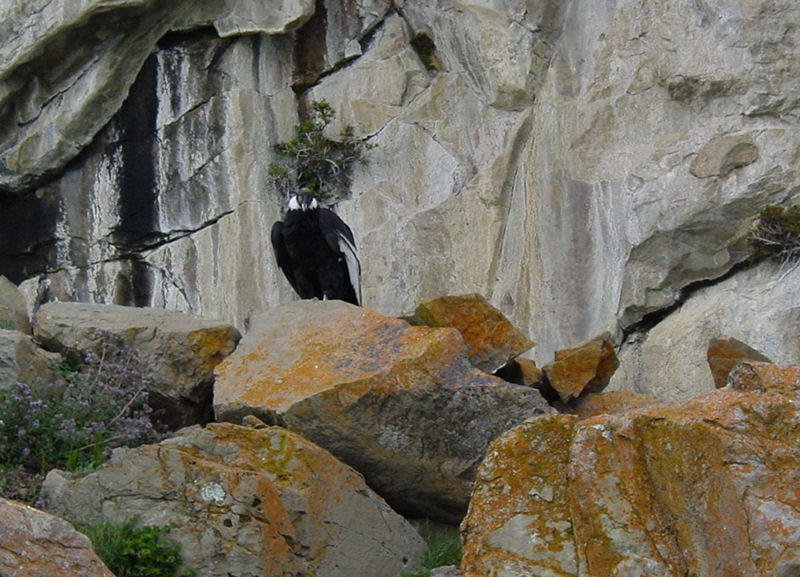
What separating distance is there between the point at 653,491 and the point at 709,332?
5.30 m

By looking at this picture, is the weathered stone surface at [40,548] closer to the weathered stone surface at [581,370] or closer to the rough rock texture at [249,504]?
the rough rock texture at [249,504]

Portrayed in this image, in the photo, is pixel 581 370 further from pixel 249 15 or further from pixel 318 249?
pixel 249 15

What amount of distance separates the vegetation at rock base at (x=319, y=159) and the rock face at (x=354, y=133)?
0.37 ft

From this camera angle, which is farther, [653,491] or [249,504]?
[249,504]

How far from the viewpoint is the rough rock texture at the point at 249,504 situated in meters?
6.18

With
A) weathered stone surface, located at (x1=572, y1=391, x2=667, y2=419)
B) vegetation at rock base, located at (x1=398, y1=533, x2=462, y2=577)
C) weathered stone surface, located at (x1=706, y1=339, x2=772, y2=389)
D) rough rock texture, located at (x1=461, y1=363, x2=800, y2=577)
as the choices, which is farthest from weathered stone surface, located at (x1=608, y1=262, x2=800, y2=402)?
rough rock texture, located at (x1=461, y1=363, x2=800, y2=577)

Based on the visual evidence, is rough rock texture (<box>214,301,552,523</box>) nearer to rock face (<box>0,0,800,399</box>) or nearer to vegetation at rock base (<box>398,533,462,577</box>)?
vegetation at rock base (<box>398,533,462,577</box>)

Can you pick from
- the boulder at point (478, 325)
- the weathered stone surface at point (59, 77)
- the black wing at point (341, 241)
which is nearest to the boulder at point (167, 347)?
the boulder at point (478, 325)

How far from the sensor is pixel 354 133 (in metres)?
12.2

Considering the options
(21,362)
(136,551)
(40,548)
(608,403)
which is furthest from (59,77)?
(40,548)

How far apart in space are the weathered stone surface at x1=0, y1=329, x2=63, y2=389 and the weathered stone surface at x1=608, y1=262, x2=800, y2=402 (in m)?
4.60

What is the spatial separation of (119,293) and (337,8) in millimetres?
3327

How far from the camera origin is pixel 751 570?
475cm

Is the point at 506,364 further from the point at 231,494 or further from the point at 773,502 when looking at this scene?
the point at 773,502
